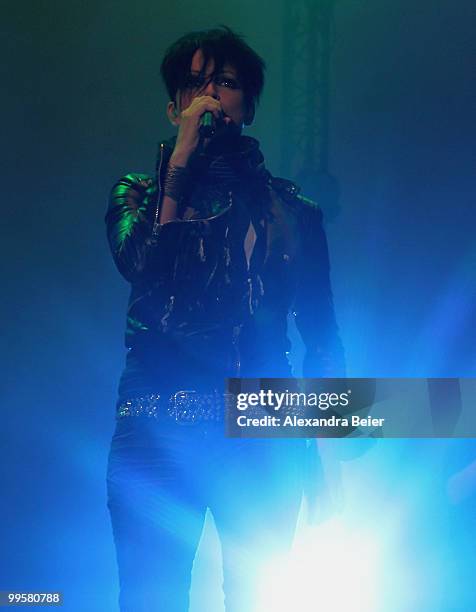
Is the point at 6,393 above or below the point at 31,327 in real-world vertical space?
below

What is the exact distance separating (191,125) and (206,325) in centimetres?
66

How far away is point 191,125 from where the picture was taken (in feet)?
8.68

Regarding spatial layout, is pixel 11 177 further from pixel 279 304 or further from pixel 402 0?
pixel 402 0

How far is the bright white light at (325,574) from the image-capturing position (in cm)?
251

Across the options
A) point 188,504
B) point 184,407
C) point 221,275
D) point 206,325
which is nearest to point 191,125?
point 221,275

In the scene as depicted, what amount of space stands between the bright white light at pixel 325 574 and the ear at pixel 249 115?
1.32 metres

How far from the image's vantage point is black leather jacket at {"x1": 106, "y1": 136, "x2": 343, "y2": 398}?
2.56 m

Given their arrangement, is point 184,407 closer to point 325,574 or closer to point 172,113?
point 325,574

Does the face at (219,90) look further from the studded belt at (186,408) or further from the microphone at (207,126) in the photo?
the studded belt at (186,408)

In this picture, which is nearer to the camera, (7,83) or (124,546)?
(124,546)

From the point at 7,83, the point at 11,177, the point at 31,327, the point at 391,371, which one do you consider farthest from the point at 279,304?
the point at 7,83

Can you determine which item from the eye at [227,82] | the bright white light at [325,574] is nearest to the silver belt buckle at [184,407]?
the bright white light at [325,574]

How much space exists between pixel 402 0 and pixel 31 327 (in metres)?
1.65

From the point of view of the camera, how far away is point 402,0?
107 inches
